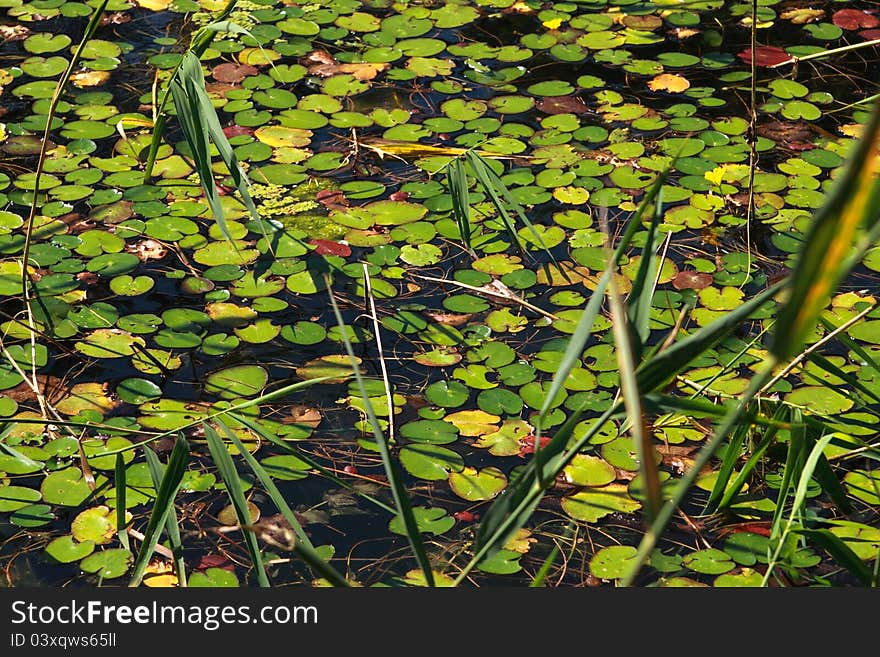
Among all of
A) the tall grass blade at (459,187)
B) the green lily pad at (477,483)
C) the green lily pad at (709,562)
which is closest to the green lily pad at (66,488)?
the green lily pad at (477,483)

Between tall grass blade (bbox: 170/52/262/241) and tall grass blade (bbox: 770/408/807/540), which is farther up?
tall grass blade (bbox: 170/52/262/241)

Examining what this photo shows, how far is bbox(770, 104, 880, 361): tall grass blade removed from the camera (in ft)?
2.40

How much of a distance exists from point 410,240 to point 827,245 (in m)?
1.77

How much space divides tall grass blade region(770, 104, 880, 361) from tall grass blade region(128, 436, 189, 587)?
0.88 meters

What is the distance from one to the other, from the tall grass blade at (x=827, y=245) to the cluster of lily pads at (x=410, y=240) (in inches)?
26.3

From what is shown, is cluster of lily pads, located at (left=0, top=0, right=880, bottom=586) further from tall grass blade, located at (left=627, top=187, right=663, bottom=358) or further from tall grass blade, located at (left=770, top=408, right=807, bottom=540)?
tall grass blade, located at (left=627, top=187, right=663, bottom=358)

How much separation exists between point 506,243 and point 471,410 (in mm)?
552

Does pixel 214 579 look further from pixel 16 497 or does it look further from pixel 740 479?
pixel 740 479

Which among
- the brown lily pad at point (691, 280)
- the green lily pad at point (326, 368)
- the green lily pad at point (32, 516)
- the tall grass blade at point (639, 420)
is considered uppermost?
the tall grass blade at point (639, 420)

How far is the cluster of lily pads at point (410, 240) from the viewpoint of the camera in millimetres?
1961

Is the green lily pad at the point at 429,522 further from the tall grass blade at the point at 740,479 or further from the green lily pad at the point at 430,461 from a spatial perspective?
the tall grass blade at the point at 740,479

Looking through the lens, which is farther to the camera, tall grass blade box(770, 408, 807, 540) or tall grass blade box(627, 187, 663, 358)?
tall grass blade box(770, 408, 807, 540)

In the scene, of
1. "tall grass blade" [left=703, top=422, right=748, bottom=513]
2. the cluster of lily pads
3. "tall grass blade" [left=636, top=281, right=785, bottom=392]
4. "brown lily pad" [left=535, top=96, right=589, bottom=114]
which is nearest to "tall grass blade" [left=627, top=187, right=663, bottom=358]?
"tall grass blade" [left=636, top=281, right=785, bottom=392]

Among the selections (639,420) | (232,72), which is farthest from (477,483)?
(232,72)
